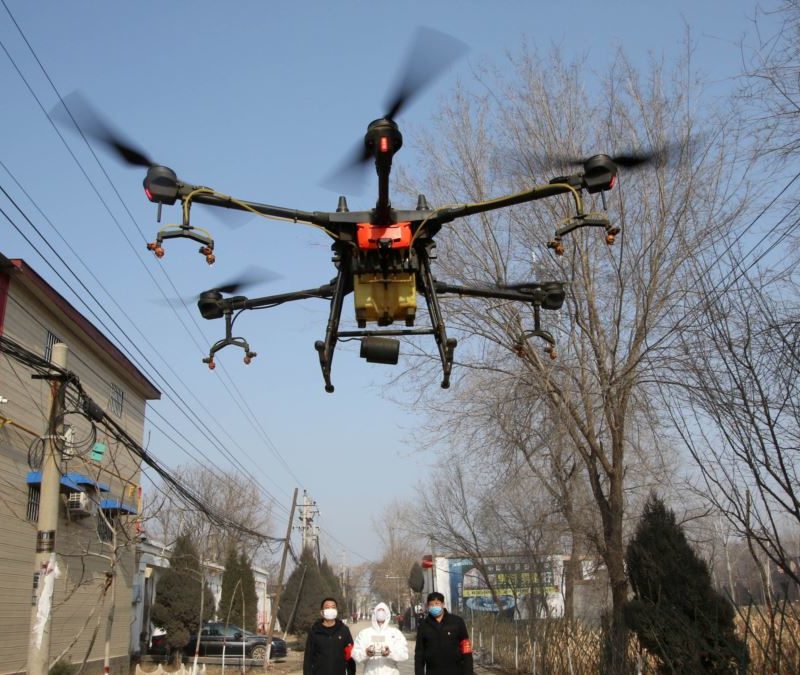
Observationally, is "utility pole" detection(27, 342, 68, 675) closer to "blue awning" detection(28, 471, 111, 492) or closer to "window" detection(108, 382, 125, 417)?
"blue awning" detection(28, 471, 111, 492)

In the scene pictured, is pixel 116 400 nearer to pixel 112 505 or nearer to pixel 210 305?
pixel 112 505

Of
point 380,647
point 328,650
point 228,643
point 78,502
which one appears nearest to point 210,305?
point 328,650

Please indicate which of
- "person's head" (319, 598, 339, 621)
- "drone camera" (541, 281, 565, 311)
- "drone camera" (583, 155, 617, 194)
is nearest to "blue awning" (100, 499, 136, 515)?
"person's head" (319, 598, 339, 621)

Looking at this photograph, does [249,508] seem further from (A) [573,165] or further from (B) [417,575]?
(A) [573,165]

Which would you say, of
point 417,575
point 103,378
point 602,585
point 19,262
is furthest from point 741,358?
point 417,575

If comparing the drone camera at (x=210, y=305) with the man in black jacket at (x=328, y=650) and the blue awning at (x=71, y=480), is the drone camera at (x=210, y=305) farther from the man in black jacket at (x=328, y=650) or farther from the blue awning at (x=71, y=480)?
the blue awning at (x=71, y=480)
